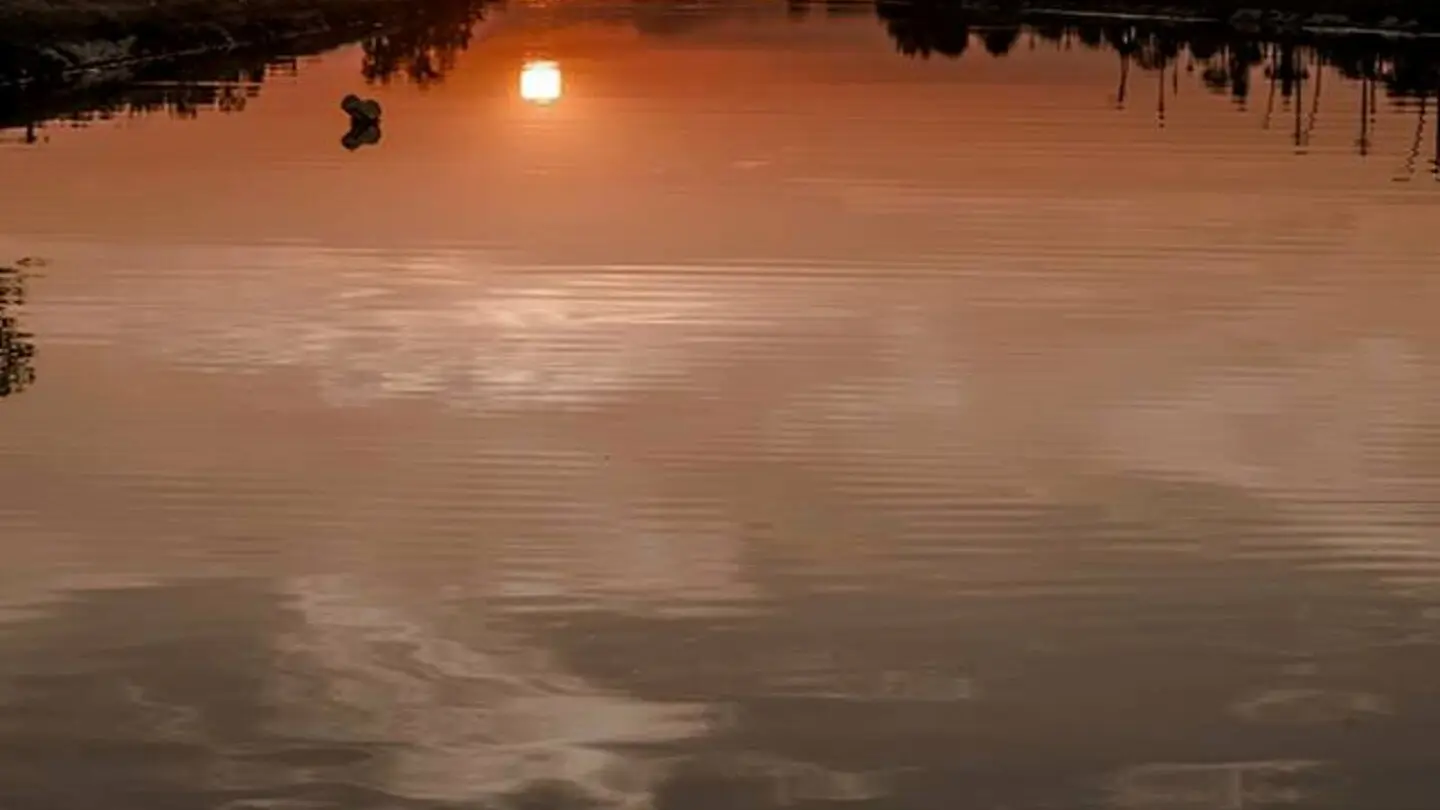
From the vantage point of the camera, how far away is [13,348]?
1777cm

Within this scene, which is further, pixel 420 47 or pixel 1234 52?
pixel 420 47

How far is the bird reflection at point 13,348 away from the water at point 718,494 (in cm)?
9

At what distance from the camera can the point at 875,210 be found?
27.1 meters

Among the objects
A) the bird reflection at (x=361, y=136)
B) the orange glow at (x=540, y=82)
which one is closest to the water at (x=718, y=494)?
the bird reflection at (x=361, y=136)

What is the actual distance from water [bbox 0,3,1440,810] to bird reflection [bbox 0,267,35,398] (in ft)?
0.29

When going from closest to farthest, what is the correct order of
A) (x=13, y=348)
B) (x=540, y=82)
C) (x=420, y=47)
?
(x=13, y=348) < (x=540, y=82) < (x=420, y=47)

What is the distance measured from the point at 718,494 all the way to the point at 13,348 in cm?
715

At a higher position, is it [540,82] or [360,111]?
[360,111]

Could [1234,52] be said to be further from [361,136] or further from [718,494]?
[718,494]

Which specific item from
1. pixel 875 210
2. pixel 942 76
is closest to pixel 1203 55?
pixel 942 76

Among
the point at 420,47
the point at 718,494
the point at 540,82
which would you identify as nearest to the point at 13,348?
the point at 718,494

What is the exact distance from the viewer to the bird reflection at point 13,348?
659 inches

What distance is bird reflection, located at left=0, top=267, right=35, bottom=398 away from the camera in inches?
659

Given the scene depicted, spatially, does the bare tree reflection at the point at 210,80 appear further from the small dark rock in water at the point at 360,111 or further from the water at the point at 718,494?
the water at the point at 718,494
